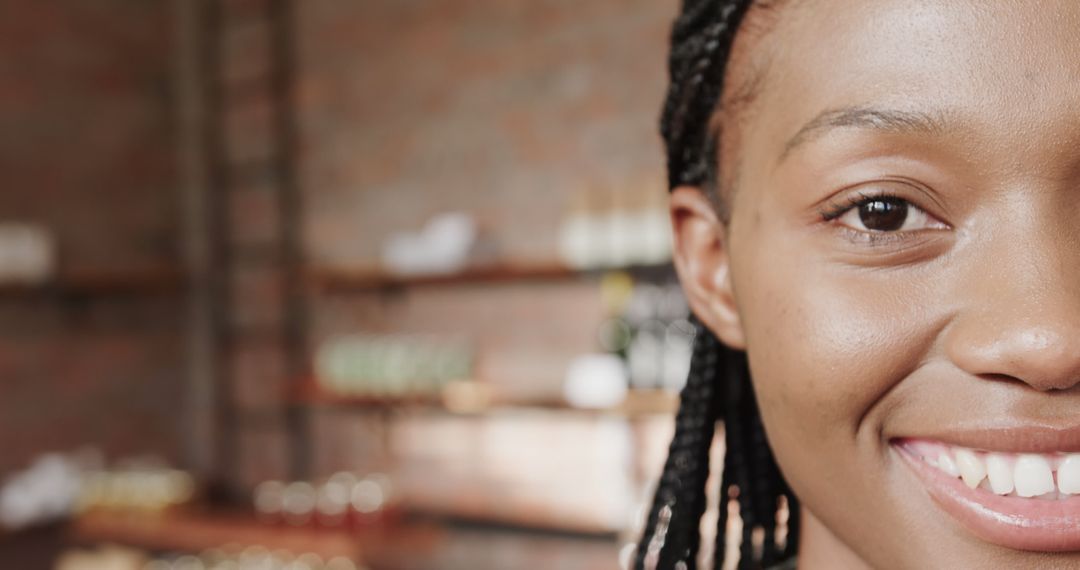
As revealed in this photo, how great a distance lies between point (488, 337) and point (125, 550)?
176 cm

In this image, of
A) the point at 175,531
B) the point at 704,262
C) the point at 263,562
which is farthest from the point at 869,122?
the point at 175,531

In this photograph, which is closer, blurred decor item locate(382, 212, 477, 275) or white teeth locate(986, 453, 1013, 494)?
white teeth locate(986, 453, 1013, 494)

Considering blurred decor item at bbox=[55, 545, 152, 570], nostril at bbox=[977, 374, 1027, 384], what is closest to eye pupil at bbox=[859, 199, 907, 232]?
nostril at bbox=[977, 374, 1027, 384]

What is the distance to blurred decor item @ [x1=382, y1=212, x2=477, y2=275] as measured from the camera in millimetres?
3785

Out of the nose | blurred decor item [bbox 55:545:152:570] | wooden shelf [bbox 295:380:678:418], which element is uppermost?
the nose

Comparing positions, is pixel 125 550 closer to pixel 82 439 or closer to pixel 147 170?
pixel 82 439

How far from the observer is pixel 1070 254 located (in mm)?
610

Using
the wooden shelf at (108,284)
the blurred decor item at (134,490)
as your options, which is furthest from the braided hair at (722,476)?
the wooden shelf at (108,284)

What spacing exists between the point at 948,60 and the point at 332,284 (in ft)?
12.2

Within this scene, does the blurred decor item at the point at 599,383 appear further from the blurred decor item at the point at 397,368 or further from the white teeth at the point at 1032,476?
the white teeth at the point at 1032,476

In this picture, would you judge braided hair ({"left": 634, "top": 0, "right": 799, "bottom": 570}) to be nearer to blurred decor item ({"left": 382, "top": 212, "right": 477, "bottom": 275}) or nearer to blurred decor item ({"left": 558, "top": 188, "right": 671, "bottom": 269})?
blurred decor item ({"left": 558, "top": 188, "right": 671, "bottom": 269})

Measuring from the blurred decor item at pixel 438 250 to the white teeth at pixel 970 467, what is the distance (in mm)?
3161

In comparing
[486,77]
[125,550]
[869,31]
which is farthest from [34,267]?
[869,31]

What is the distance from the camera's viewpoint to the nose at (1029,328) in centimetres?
60
